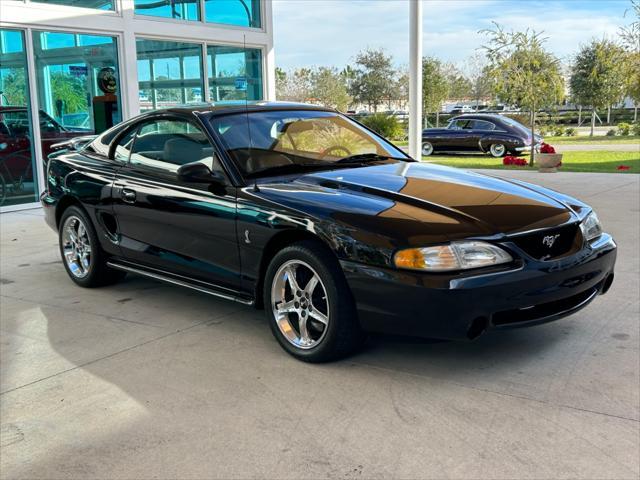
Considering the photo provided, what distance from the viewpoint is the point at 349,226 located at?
3.71m

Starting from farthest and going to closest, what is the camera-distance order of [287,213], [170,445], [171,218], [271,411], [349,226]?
[171,218]
[287,213]
[349,226]
[271,411]
[170,445]

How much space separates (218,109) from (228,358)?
182cm

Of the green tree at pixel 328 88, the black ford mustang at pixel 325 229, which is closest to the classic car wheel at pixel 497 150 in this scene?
the black ford mustang at pixel 325 229

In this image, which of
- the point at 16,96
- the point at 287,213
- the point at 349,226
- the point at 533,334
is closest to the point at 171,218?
the point at 287,213

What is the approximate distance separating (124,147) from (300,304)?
2.30 m

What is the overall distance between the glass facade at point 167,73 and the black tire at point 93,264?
6759mm

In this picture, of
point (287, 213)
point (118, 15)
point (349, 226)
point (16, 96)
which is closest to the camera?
point (349, 226)

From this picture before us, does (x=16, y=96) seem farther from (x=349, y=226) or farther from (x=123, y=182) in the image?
(x=349, y=226)

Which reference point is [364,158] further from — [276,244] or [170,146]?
[170,146]

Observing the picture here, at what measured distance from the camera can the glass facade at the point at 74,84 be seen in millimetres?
10773

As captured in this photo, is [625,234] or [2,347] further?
[625,234]

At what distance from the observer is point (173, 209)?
4.73 m

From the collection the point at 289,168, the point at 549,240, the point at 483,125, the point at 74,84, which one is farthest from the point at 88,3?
the point at 483,125

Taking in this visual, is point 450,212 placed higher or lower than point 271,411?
higher
